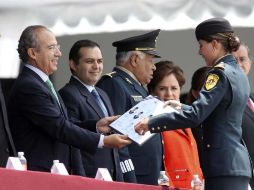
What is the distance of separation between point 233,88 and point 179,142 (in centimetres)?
149

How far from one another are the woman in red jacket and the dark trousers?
117cm

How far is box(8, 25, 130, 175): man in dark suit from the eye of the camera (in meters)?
9.23

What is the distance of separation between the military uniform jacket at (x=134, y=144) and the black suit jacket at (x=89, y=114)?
0.50 ft

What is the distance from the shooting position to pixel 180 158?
1022cm

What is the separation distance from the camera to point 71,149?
9594mm

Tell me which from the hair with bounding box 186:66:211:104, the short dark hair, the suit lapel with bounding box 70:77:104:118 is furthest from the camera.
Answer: the hair with bounding box 186:66:211:104

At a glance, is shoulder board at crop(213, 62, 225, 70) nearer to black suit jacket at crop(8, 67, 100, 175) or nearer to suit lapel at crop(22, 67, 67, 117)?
black suit jacket at crop(8, 67, 100, 175)

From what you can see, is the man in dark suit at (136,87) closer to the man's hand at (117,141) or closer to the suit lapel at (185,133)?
the suit lapel at (185,133)

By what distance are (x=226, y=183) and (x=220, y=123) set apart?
0.39 meters

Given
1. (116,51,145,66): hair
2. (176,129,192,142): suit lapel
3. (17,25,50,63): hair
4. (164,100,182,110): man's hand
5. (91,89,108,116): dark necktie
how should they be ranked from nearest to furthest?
(164,100,182,110): man's hand → (17,25,50,63): hair → (91,89,108,116): dark necktie → (176,129,192,142): suit lapel → (116,51,145,66): hair

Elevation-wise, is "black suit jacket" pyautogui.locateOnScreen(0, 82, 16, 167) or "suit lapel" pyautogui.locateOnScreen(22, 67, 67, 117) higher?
"suit lapel" pyautogui.locateOnScreen(22, 67, 67, 117)

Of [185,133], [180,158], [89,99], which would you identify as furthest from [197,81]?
[89,99]

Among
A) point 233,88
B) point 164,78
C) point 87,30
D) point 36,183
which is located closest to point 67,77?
point 87,30

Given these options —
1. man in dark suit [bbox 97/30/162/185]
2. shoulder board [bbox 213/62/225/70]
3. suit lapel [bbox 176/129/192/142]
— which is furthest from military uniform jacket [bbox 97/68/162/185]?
shoulder board [bbox 213/62/225/70]
